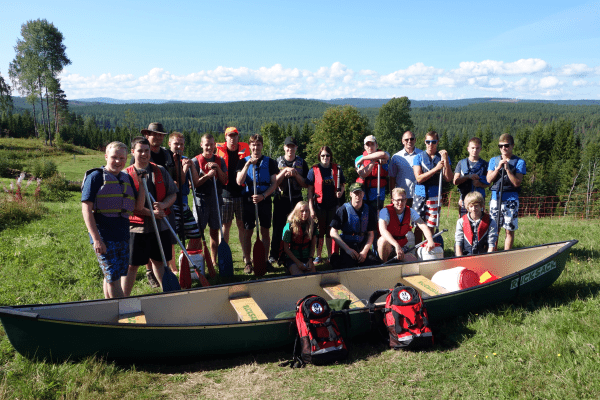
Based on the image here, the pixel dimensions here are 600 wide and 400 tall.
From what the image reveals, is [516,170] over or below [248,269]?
over

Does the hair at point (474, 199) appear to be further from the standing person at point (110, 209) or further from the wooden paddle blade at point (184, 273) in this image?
the standing person at point (110, 209)

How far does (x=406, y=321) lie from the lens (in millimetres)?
4289

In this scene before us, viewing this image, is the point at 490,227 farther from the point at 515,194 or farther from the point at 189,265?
the point at 189,265

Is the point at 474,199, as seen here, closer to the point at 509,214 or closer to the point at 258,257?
the point at 509,214

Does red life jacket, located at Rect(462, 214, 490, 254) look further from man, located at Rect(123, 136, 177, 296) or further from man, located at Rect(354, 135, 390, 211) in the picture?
man, located at Rect(123, 136, 177, 296)

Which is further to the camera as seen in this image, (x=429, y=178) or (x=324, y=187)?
(x=324, y=187)

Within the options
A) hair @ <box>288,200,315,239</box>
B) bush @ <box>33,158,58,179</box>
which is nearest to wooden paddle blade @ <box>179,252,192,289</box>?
hair @ <box>288,200,315,239</box>

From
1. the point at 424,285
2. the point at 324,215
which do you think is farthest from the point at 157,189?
the point at 424,285

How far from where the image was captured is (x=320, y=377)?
3.85 m

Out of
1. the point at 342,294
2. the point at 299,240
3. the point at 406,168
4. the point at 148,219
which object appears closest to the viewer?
the point at 148,219

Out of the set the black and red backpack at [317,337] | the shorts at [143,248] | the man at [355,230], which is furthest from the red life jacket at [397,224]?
the shorts at [143,248]

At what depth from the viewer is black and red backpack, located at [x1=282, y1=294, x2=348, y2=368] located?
158 inches

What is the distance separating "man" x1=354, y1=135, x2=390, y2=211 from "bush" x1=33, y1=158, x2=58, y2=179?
18.5 meters

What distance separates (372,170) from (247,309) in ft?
10.2
